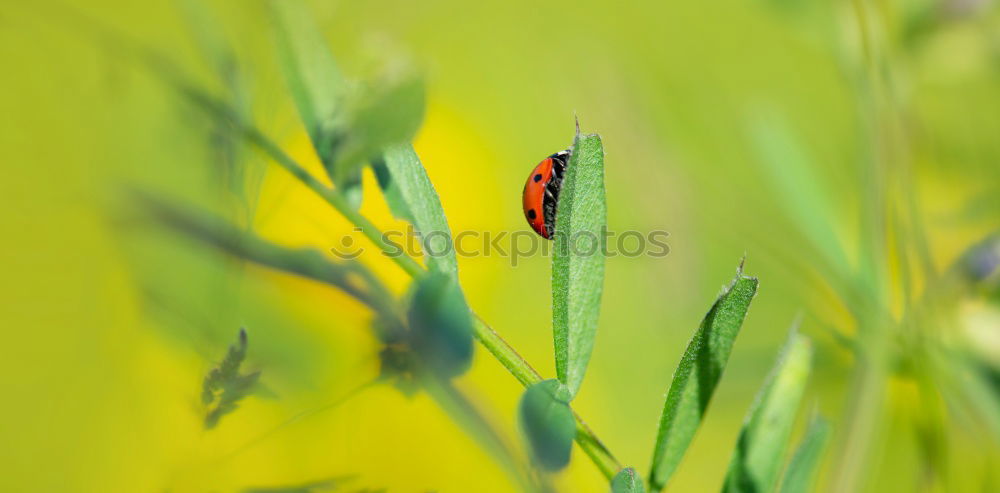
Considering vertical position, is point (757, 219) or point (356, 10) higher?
point (356, 10)

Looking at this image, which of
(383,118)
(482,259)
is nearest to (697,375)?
(383,118)

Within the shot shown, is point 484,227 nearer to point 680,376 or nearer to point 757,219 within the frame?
point 757,219

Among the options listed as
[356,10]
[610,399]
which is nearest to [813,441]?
[610,399]

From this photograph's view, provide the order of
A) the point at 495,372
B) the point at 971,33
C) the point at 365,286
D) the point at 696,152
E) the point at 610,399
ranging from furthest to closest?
the point at 696,152, the point at 610,399, the point at 495,372, the point at 971,33, the point at 365,286

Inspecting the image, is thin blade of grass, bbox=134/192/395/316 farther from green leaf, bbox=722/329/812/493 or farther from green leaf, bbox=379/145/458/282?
green leaf, bbox=722/329/812/493

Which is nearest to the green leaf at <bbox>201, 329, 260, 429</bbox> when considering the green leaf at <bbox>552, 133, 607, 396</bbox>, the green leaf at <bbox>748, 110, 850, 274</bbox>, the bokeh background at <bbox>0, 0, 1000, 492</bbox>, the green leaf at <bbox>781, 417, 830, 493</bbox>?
the bokeh background at <bbox>0, 0, 1000, 492</bbox>

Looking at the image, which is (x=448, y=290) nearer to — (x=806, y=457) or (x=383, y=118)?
(x=383, y=118)
